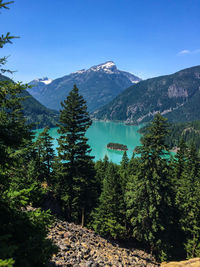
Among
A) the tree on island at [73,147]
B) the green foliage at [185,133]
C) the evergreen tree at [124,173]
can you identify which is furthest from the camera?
the green foliage at [185,133]

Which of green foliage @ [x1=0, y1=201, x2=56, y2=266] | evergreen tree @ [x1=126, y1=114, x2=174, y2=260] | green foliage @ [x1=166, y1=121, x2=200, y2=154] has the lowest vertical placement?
green foliage @ [x1=166, y1=121, x2=200, y2=154]

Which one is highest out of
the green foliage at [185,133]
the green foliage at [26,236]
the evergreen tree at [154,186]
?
the green foliage at [26,236]

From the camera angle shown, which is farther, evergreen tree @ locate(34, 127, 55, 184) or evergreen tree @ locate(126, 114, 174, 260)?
evergreen tree @ locate(34, 127, 55, 184)

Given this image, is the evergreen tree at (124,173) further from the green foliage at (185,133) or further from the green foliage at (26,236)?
the green foliage at (185,133)

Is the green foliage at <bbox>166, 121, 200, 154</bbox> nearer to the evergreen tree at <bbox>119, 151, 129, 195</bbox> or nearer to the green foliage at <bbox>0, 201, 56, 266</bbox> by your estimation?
the evergreen tree at <bbox>119, 151, 129, 195</bbox>

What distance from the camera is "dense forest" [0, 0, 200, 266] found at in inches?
234

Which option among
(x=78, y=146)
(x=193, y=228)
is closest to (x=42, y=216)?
(x=78, y=146)

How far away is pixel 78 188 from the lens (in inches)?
727

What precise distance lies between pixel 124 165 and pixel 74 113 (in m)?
35.6

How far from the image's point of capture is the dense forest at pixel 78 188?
594cm

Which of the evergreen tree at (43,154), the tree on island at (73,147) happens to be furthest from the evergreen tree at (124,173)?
the evergreen tree at (43,154)

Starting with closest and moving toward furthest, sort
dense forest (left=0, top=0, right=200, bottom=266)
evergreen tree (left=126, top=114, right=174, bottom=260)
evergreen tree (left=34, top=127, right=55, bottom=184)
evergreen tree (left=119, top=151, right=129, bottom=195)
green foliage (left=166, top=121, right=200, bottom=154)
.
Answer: dense forest (left=0, top=0, right=200, bottom=266) → evergreen tree (left=126, top=114, right=174, bottom=260) → evergreen tree (left=34, top=127, right=55, bottom=184) → evergreen tree (left=119, top=151, right=129, bottom=195) → green foliage (left=166, top=121, right=200, bottom=154)

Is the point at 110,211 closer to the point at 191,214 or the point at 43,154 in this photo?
the point at 191,214

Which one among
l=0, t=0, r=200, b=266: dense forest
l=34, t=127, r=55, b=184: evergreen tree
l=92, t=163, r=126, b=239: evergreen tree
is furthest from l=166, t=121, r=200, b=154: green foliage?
l=34, t=127, r=55, b=184: evergreen tree
